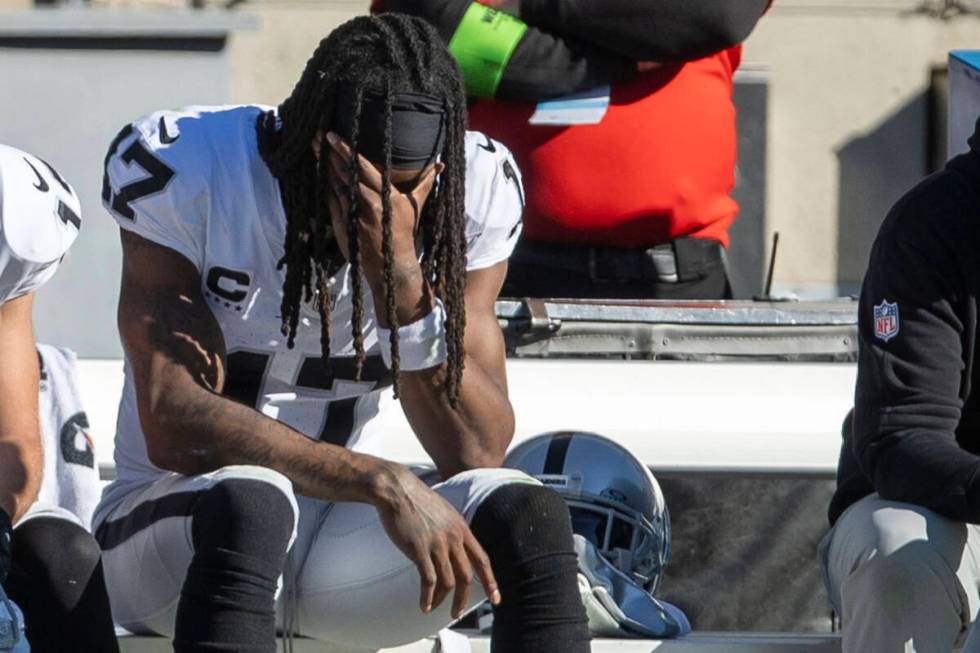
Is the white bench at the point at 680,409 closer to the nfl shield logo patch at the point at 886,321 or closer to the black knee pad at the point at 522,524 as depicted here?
the nfl shield logo patch at the point at 886,321

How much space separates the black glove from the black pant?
1438 mm

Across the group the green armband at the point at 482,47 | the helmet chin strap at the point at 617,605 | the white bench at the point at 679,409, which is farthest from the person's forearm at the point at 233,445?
the green armband at the point at 482,47

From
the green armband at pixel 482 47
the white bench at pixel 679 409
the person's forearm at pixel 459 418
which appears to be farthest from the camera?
the green armband at pixel 482 47

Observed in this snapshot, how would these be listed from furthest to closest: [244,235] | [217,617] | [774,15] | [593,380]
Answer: [774,15] → [593,380] → [244,235] → [217,617]

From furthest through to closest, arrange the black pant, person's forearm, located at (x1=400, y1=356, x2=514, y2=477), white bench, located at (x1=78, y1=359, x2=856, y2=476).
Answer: the black pant < white bench, located at (x1=78, y1=359, x2=856, y2=476) < person's forearm, located at (x1=400, y1=356, x2=514, y2=477)

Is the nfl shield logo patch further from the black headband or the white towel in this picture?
the white towel

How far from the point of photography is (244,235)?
2.96 metres

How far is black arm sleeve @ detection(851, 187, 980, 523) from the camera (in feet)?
9.66

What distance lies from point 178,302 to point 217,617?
0.56m

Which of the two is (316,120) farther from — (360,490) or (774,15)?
(774,15)

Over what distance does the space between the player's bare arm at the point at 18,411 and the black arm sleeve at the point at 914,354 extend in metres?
1.25

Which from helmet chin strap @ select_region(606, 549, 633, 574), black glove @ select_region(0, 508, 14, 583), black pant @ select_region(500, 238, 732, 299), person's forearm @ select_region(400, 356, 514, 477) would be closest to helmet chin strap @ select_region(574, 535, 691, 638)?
helmet chin strap @ select_region(606, 549, 633, 574)

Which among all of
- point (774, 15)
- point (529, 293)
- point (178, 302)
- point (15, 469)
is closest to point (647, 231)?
point (529, 293)

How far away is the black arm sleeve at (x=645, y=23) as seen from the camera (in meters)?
3.83
